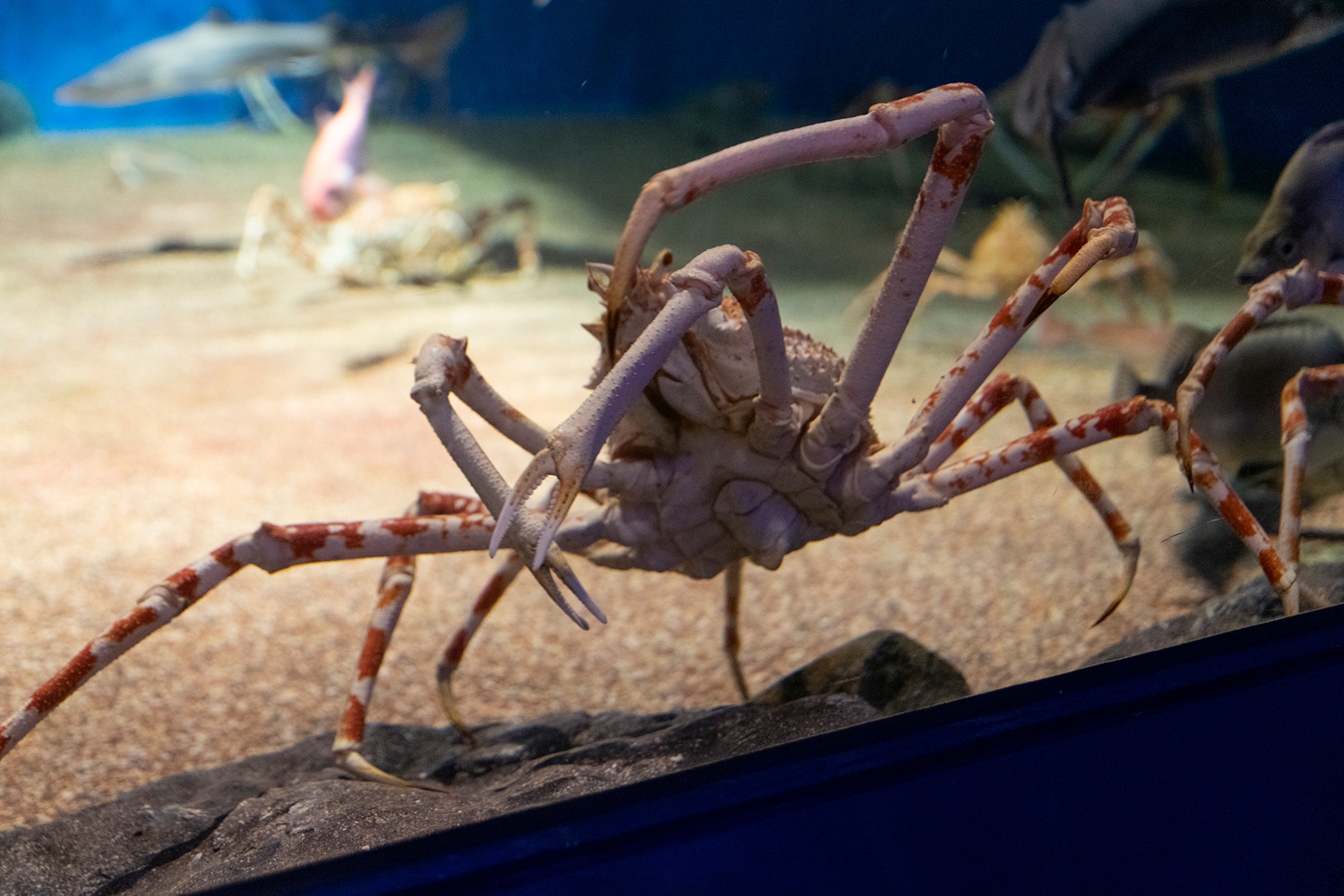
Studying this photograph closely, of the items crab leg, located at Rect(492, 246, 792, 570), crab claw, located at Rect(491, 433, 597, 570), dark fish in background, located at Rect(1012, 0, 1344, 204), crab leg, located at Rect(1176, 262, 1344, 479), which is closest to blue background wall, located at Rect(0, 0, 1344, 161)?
dark fish in background, located at Rect(1012, 0, 1344, 204)

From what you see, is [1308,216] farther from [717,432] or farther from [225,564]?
[225,564]

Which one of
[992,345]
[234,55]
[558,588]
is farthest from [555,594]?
[234,55]

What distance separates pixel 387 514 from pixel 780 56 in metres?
1.43

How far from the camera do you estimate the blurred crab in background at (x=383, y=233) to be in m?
4.67

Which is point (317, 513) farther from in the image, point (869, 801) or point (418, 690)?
point (869, 801)

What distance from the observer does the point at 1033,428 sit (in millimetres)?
1369

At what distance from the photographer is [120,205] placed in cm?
550

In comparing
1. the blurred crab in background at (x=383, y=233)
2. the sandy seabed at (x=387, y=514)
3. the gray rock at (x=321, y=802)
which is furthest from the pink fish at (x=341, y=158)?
the gray rock at (x=321, y=802)

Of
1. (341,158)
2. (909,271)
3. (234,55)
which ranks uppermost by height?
(234,55)

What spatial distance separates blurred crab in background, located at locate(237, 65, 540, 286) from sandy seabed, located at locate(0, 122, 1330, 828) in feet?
2.72

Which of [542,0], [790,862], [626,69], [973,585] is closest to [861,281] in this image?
[626,69]

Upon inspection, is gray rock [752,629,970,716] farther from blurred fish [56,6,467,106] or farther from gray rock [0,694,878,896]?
blurred fish [56,6,467,106]

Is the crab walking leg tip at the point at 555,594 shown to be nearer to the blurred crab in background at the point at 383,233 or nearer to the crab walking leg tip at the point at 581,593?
the crab walking leg tip at the point at 581,593

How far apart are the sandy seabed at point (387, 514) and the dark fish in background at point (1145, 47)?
297 millimetres
